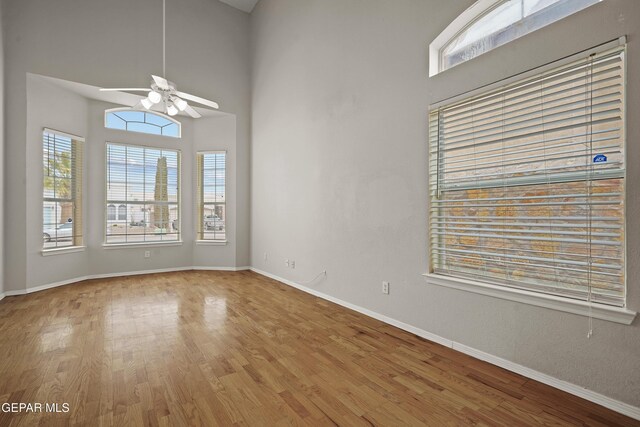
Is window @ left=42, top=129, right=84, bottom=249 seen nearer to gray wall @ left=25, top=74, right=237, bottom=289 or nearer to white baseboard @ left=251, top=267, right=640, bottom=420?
gray wall @ left=25, top=74, right=237, bottom=289

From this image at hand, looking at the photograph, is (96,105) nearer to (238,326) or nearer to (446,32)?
(238,326)

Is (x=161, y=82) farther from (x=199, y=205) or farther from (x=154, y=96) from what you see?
(x=199, y=205)

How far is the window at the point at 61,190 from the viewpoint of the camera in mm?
4672

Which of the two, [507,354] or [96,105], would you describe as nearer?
[507,354]

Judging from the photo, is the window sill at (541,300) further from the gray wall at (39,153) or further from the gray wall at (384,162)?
the gray wall at (39,153)

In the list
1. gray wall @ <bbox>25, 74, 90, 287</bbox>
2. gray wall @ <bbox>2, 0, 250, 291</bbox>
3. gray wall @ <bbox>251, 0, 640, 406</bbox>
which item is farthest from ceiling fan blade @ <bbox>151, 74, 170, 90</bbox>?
gray wall @ <bbox>25, 74, 90, 287</bbox>

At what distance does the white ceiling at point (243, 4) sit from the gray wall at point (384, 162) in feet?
1.37

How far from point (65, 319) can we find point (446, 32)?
15.8ft

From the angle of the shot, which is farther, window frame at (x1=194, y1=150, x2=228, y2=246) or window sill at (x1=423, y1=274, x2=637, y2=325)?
window frame at (x1=194, y1=150, x2=228, y2=246)

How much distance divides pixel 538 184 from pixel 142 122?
6.21m

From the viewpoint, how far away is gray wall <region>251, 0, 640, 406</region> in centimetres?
191

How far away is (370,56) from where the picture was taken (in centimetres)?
346

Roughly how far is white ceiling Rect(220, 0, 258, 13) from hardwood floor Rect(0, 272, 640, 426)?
571 centimetres

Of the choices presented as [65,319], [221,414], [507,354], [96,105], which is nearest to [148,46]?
[96,105]
